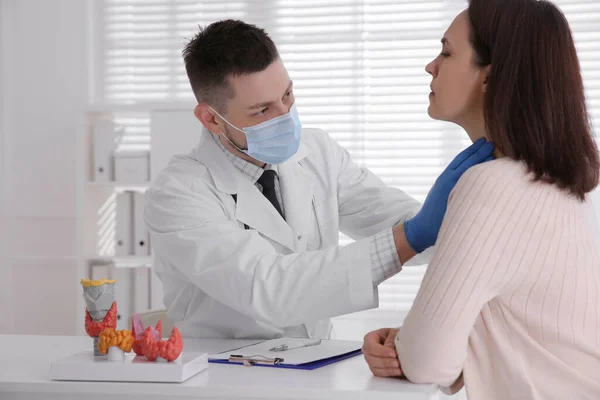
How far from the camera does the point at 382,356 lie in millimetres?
1362

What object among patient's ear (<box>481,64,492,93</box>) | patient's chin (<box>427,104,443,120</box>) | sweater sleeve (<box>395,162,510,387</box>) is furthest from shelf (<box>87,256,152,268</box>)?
sweater sleeve (<box>395,162,510,387</box>)

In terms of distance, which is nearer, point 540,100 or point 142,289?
point 540,100

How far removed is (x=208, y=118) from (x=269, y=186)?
0.26m

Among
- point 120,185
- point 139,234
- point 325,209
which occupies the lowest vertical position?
point 139,234

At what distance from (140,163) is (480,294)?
2.92m

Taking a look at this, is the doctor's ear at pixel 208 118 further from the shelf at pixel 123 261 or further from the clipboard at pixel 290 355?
the shelf at pixel 123 261

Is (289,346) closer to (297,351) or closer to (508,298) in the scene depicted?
(297,351)

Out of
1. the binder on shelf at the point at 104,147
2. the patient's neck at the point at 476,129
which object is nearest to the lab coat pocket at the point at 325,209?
the patient's neck at the point at 476,129

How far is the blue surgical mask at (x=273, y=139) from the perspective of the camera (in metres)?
2.02

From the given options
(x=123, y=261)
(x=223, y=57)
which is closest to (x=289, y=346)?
(x=223, y=57)

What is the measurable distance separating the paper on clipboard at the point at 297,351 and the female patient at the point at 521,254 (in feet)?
0.55

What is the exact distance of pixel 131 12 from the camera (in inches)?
173

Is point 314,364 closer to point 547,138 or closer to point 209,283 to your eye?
point 209,283

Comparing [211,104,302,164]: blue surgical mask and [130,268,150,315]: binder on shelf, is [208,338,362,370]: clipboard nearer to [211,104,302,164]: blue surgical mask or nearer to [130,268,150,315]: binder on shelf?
[211,104,302,164]: blue surgical mask
